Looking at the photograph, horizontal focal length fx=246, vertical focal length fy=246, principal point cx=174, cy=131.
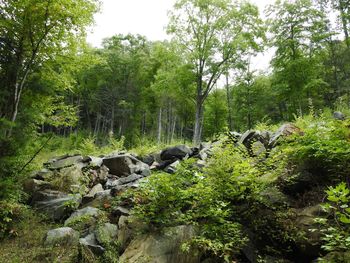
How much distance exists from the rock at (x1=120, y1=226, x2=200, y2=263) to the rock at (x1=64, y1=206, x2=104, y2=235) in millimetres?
1432

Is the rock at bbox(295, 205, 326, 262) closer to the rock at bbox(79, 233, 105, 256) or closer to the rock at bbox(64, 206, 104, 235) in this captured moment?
the rock at bbox(79, 233, 105, 256)

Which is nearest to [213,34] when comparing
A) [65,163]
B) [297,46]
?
[297,46]

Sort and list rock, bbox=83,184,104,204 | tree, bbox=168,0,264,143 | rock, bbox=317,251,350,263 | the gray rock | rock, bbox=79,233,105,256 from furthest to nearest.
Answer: tree, bbox=168,0,264,143 < rock, bbox=83,184,104,204 < the gray rock < rock, bbox=79,233,105,256 < rock, bbox=317,251,350,263

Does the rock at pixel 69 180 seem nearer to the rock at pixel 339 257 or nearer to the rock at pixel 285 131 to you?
the rock at pixel 285 131

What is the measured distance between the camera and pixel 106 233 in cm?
493

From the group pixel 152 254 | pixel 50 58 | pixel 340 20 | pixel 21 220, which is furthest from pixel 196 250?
pixel 340 20

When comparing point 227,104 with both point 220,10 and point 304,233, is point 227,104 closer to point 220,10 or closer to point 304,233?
point 220,10

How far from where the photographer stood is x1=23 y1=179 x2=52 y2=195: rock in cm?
759

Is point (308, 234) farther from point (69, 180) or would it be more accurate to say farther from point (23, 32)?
point (23, 32)

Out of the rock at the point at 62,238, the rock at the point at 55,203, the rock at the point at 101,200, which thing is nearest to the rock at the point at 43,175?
the rock at the point at 55,203

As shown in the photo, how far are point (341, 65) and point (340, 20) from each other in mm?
5124

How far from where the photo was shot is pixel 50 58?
8828mm

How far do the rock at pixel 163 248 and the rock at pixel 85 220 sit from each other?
1.43 meters

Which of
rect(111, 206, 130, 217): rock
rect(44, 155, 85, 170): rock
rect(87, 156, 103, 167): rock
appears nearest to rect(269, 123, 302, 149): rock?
rect(111, 206, 130, 217): rock
